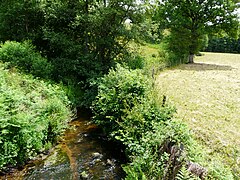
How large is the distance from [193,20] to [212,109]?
1993cm

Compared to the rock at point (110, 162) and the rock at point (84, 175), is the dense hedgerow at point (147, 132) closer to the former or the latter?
the rock at point (110, 162)

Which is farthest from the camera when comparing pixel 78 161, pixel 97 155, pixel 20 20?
pixel 20 20

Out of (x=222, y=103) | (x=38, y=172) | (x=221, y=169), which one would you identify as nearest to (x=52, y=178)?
(x=38, y=172)

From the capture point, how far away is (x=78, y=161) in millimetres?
9016

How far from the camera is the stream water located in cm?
803

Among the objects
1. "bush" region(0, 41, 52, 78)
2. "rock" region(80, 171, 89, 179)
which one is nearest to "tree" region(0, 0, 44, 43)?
"bush" region(0, 41, 52, 78)

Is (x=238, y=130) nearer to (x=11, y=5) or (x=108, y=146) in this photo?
(x=108, y=146)

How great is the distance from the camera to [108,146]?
10.3 m

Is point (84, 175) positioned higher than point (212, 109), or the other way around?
point (212, 109)

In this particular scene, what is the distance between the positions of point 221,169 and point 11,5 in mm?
18463

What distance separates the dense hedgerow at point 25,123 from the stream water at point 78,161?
0.44m

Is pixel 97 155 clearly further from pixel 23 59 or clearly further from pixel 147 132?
pixel 23 59

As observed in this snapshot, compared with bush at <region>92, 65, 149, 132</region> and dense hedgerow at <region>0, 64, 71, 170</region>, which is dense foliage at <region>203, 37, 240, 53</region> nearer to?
bush at <region>92, 65, 149, 132</region>

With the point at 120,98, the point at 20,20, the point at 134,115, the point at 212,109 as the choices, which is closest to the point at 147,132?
the point at 134,115
